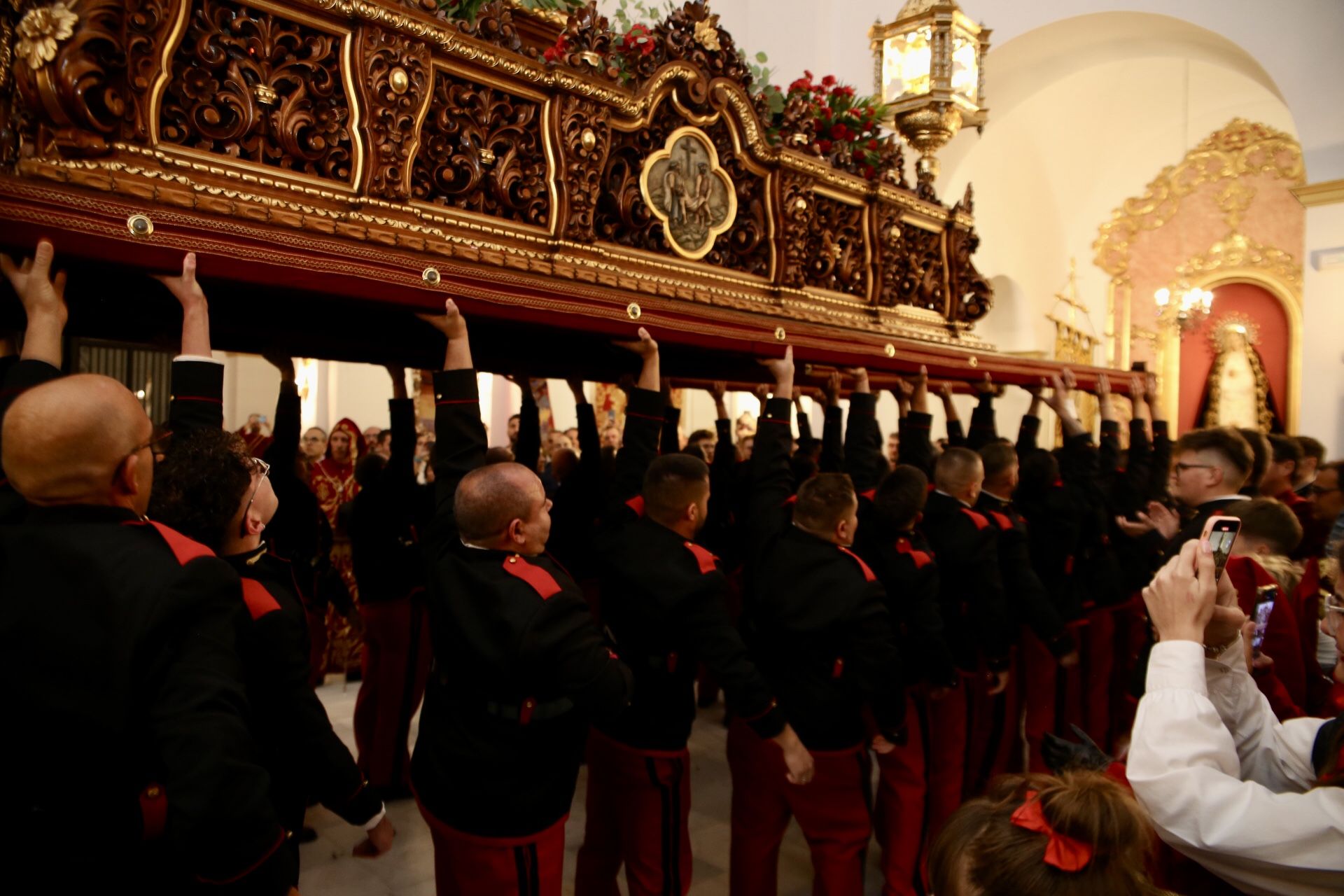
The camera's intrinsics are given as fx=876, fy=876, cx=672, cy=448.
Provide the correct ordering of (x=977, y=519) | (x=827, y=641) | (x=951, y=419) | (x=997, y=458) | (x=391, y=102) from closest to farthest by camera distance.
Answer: (x=391, y=102) < (x=827, y=641) < (x=977, y=519) < (x=997, y=458) < (x=951, y=419)

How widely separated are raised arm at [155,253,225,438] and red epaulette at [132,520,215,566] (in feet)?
1.70

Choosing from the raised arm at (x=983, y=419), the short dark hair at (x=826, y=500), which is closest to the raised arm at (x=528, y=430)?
the short dark hair at (x=826, y=500)

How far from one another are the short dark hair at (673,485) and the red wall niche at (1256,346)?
11.0 m

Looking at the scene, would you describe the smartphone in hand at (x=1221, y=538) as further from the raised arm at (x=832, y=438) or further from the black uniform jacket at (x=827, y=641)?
the raised arm at (x=832, y=438)

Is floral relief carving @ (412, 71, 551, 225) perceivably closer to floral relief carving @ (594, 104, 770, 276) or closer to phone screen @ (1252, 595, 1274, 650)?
floral relief carving @ (594, 104, 770, 276)

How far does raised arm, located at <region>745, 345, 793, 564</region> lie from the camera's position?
3.03 metres

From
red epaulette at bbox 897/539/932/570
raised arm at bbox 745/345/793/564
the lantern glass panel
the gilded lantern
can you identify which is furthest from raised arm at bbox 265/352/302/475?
the lantern glass panel

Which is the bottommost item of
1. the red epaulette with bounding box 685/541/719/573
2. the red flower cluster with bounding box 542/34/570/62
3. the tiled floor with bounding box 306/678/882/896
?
the tiled floor with bounding box 306/678/882/896

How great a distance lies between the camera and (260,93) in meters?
2.24

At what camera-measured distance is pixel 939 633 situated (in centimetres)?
304

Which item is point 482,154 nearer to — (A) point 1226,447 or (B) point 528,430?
(B) point 528,430

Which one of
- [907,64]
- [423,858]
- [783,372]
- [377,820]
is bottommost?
[423,858]

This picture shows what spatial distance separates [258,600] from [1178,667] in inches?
65.5

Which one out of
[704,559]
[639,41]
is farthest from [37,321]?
[639,41]
